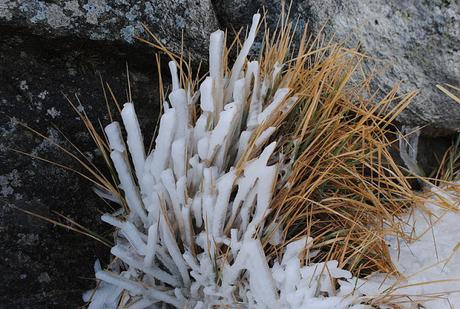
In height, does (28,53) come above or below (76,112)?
above

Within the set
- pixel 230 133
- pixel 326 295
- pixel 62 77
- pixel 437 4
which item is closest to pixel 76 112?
pixel 62 77

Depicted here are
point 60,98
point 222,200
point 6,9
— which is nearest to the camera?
point 222,200

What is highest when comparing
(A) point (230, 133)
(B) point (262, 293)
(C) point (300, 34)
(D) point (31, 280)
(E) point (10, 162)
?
(C) point (300, 34)

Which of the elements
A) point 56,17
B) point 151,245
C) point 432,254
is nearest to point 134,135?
point 151,245

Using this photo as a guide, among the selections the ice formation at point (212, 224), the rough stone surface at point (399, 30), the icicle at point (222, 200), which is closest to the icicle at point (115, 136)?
the ice formation at point (212, 224)

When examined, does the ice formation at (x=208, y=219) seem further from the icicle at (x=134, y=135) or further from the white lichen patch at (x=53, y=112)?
the white lichen patch at (x=53, y=112)

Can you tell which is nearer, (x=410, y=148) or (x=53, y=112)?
(x=53, y=112)

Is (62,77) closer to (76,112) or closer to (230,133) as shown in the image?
(76,112)

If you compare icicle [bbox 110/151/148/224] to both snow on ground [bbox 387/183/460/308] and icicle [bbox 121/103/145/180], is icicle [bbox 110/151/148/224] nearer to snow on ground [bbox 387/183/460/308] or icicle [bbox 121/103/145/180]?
icicle [bbox 121/103/145/180]

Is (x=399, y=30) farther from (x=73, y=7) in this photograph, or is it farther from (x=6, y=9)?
(x=6, y=9)
